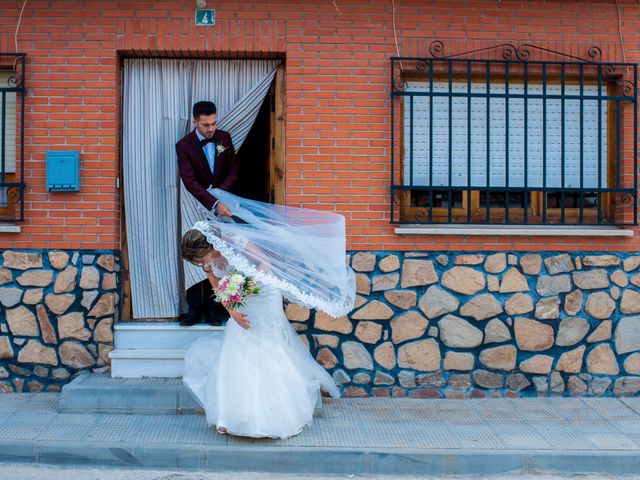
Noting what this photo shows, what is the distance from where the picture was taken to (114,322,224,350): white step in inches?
252

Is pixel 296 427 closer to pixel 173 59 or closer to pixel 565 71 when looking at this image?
pixel 173 59

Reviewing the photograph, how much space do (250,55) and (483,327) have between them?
339 centimetres

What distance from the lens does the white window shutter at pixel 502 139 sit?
6652 mm

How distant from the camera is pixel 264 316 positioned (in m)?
5.39

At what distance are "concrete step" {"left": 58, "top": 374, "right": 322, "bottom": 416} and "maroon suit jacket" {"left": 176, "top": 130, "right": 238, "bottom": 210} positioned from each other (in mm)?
1670

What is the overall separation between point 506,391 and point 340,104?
312 centimetres

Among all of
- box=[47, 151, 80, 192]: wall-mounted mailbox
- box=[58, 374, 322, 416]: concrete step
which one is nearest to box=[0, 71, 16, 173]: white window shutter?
box=[47, 151, 80, 192]: wall-mounted mailbox

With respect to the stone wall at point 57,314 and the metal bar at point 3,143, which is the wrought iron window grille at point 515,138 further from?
the metal bar at point 3,143

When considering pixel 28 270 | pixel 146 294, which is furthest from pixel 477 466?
pixel 28 270

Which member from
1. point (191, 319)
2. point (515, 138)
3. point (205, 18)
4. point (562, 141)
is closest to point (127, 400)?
point (191, 319)

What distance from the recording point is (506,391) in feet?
21.2

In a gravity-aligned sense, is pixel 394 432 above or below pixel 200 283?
below

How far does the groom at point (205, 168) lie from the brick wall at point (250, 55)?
0.59m

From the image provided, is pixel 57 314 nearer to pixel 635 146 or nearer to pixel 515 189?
pixel 515 189
